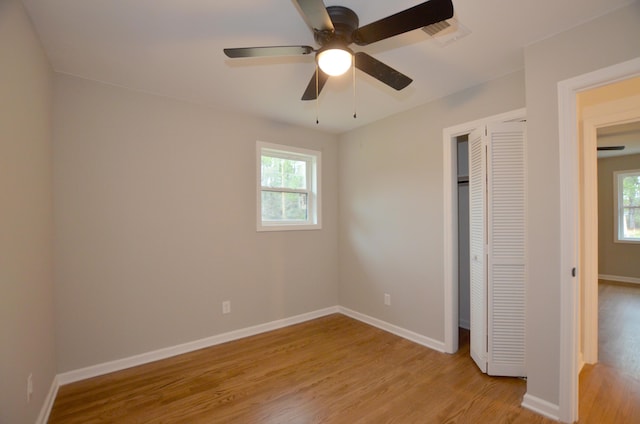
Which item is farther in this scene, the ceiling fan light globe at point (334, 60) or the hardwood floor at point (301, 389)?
the hardwood floor at point (301, 389)

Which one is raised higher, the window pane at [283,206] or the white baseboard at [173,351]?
the window pane at [283,206]

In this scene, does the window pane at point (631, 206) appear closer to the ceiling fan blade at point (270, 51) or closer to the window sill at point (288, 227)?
the window sill at point (288, 227)

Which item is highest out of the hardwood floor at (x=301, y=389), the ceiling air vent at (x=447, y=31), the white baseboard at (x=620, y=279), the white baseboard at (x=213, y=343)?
the ceiling air vent at (x=447, y=31)

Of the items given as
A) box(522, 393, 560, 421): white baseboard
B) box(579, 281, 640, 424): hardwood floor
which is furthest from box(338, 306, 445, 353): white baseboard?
box(579, 281, 640, 424): hardwood floor

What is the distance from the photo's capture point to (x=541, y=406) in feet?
6.51

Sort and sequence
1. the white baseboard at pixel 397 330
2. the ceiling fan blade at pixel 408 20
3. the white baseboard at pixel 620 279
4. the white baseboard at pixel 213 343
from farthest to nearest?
the white baseboard at pixel 620 279 → the white baseboard at pixel 397 330 → the white baseboard at pixel 213 343 → the ceiling fan blade at pixel 408 20

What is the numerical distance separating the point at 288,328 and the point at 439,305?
5.81ft

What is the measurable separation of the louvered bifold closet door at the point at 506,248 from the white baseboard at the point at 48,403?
326 cm

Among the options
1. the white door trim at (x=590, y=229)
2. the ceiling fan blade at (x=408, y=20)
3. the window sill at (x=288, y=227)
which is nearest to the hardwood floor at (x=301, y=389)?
the white door trim at (x=590, y=229)

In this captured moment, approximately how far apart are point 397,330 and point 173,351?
7.82 ft

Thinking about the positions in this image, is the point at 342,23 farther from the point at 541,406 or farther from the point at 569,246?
the point at 541,406

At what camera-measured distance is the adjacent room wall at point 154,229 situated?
2447 millimetres

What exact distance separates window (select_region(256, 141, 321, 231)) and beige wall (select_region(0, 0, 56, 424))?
1874 millimetres

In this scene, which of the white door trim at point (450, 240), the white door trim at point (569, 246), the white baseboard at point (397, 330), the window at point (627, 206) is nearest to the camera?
the white door trim at point (569, 246)
